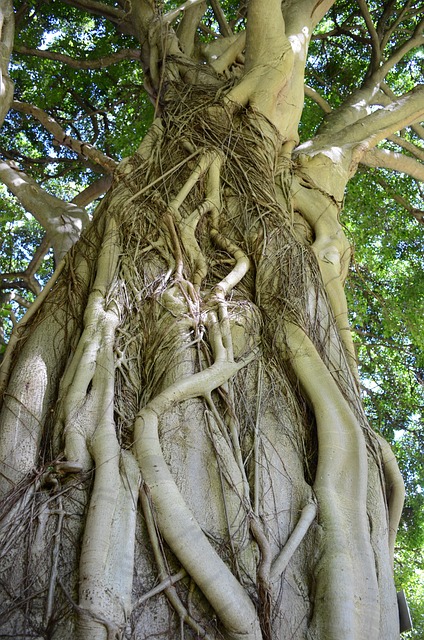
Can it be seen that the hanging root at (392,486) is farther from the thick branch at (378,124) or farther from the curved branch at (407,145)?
the curved branch at (407,145)

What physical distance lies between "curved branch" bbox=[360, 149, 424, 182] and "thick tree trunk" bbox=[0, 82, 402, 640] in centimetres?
180

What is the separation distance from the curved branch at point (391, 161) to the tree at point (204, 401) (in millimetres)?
545

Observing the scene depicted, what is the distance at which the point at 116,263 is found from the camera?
3.21 meters

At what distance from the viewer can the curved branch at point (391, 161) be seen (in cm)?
532

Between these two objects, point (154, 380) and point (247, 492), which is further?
point (154, 380)

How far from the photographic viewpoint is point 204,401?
2697mm

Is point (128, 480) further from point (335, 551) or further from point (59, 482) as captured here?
point (335, 551)

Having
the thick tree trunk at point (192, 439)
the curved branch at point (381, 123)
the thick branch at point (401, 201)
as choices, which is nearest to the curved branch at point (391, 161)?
the curved branch at point (381, 123)

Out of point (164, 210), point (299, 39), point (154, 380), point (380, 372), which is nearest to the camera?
point (154, 380)

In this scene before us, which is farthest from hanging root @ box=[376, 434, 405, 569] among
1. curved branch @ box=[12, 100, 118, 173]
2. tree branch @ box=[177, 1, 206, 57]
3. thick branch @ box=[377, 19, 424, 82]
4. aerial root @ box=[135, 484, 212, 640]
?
thick branch @ box=[377, 19, 424, 82]

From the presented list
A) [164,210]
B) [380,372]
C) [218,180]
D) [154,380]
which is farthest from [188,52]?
[380,372]

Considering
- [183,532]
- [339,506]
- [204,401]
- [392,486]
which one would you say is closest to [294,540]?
[339,506]

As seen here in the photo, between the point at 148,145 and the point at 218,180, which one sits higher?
the point at 148,145

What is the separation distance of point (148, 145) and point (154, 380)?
180 centimetres
